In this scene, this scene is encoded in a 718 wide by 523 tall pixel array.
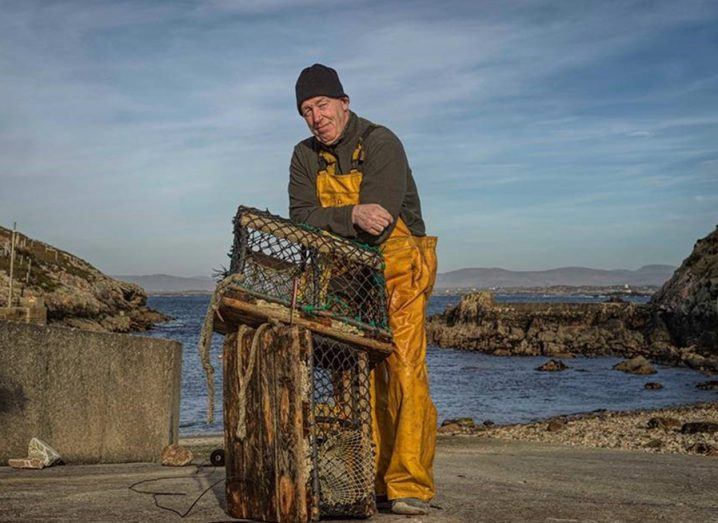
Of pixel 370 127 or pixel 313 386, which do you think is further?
pixel 370 127

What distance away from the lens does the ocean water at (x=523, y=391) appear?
24953mm

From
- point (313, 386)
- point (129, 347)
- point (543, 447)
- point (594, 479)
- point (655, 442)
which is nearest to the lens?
point (313, 386)

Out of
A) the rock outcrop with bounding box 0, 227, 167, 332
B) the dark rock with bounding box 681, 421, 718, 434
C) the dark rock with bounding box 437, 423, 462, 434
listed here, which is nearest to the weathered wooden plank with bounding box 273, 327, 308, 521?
the dark rock with bounding box 681, 421, 718, 434

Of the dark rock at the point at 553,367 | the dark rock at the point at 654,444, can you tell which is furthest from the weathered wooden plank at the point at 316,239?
the dark rock at the point at 553,367

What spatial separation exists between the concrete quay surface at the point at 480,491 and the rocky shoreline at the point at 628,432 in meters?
4.86

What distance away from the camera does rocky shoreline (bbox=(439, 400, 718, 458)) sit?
13758mm

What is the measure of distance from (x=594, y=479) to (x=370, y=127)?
3.77 meters

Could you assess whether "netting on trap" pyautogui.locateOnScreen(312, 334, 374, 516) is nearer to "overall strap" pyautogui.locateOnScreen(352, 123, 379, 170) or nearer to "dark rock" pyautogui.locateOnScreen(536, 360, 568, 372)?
"overall strap" pyautogui.locateOnScreen(352, 123, 379, 170)

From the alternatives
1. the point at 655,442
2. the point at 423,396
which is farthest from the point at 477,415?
the point at 423,396

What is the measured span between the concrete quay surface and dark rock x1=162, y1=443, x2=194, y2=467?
0.15 metres

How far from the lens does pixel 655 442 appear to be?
45.8ft

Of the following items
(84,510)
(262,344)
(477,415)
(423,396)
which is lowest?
(477,415)

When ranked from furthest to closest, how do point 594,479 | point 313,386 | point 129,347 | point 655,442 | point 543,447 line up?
point 655,442 < point 543,447 < point 129,347 < point 594,479 < point 313,386

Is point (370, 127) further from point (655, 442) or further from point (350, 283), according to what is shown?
point (655, 442)
